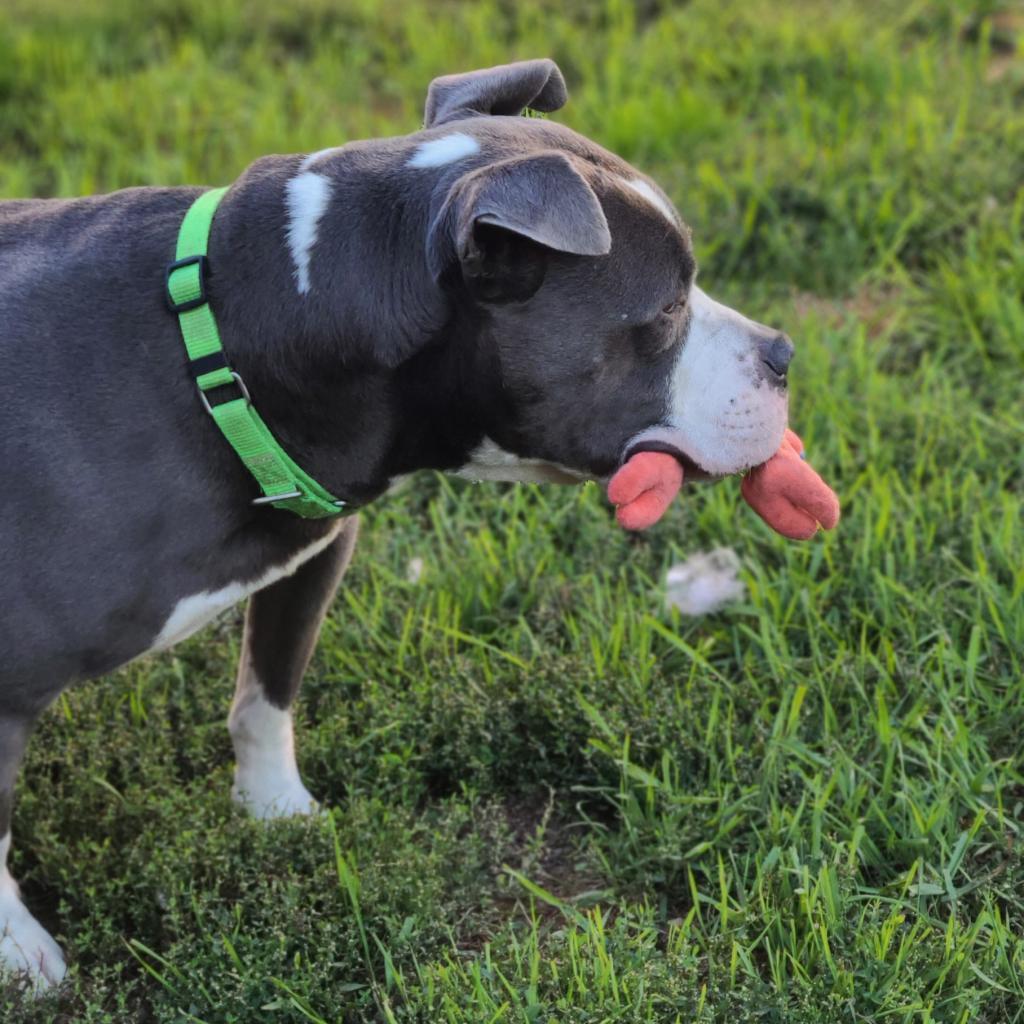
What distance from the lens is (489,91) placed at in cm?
239

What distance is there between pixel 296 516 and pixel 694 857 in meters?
0.94

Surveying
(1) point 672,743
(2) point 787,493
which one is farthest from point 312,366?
(1) point 672,743

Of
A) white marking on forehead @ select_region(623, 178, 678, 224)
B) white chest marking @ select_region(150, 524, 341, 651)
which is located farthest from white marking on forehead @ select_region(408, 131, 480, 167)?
white chest marking @ select_region(150, 524, 341, 651)

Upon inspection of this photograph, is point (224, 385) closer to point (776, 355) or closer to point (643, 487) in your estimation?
point (643, 487)

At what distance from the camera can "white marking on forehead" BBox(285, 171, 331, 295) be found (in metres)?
2.13

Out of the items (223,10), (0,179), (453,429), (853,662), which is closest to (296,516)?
(453,429)

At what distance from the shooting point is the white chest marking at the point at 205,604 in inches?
86.1

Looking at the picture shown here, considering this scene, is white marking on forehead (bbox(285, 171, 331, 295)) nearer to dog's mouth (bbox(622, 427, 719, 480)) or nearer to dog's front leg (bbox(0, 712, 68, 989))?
dog's mouth (bbox(622, 427, 719, 480))

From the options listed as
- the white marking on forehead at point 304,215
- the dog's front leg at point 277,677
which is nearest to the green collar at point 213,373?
the white marking on forehead at point 304,215

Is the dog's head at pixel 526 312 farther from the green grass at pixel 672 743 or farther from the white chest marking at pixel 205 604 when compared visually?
the green grass at pixel 672 743

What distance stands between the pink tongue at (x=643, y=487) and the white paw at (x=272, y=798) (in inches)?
35.3

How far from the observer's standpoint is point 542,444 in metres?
2.23

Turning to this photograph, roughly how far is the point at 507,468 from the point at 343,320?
0.38m

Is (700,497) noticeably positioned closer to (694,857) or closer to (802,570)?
(802,570)
